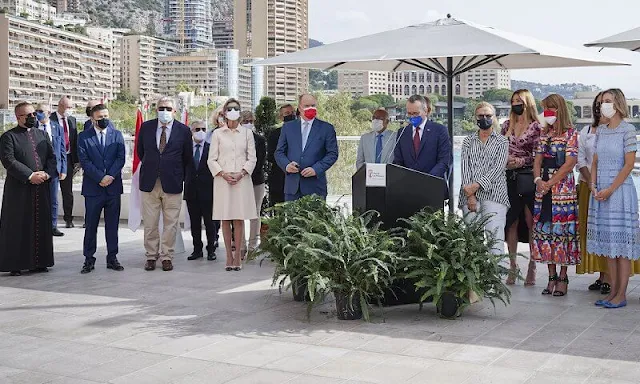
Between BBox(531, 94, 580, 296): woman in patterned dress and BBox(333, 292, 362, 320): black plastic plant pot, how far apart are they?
1906 millimetres

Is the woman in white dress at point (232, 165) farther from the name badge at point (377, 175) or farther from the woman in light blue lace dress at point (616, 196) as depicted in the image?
the woman in light blue lace dress at point (616, 196)

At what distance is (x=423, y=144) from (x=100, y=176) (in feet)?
11.0

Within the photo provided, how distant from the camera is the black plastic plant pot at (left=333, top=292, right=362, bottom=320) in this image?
21.7 feet

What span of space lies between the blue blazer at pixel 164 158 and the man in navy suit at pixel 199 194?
64cm

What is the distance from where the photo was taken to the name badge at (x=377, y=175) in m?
7.02

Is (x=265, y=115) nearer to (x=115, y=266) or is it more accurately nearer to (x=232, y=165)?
(x=232, y=165)

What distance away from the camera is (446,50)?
7211mm

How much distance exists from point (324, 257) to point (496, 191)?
1989 mm

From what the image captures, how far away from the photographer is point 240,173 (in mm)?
9141

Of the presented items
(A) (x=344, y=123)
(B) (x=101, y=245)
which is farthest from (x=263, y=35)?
(B) (x=101, y=245)

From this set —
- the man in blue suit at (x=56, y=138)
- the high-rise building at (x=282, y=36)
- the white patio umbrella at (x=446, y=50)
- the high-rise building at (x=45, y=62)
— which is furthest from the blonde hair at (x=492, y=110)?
the high-rise building at (x=45, y=62)

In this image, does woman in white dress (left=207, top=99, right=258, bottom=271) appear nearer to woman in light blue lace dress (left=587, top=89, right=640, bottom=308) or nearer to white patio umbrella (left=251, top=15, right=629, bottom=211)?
white patio umbrella (left=251, top=15, right=629, bottom=211)

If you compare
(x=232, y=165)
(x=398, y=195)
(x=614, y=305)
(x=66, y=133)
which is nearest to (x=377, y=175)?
(x=398, y=195)

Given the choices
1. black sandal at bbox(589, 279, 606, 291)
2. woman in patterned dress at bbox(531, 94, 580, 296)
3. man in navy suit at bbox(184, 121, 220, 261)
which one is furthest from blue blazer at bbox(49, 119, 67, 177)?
black sandal at bbox(589, 279, 606, 291)
